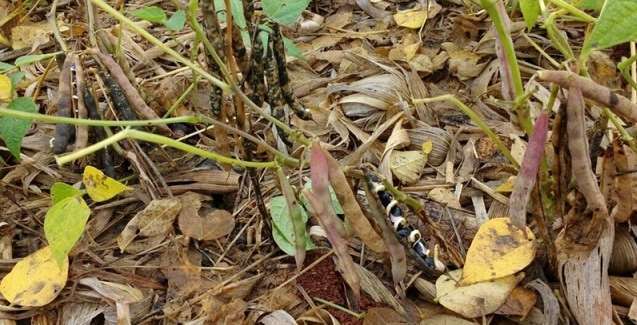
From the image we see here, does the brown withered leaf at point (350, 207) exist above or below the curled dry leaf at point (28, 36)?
above

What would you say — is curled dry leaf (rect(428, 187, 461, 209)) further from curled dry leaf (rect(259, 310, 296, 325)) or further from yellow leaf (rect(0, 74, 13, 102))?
yellow leaf (rect(0, 74, 13, 102))

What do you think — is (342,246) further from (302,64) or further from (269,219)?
(302,64)

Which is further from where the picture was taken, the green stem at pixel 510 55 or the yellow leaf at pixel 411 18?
the yellow leaf at pixel 411 18

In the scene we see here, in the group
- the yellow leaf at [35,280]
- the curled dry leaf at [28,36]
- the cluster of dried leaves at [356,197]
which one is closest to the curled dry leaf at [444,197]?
the cluster of dried leaves at [356,197]

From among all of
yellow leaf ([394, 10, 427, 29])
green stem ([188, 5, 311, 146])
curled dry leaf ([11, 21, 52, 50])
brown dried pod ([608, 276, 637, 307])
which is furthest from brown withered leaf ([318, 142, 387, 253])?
curled dry leaf ([11, 21, 52, 50])

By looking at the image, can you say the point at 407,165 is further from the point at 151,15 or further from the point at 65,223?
the point at 65,223

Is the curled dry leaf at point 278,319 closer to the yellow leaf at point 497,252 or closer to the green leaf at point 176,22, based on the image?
the yellow leaf at point 497,252

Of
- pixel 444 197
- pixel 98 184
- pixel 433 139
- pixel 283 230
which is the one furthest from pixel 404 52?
pixel 98 184
